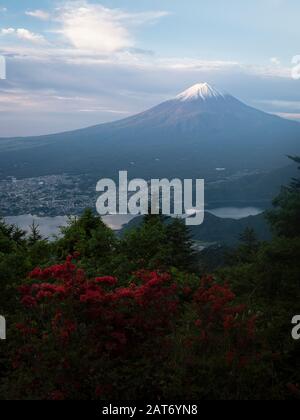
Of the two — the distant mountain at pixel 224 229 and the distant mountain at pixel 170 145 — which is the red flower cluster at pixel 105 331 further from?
the distant mountain at pixel 170 145

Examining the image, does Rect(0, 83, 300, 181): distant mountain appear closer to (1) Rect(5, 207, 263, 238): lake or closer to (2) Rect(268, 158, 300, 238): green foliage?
(1) Rect(5, 207, 263, 238): lake

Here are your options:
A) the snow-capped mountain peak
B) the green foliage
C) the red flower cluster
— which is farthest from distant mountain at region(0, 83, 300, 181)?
the red flower cluster

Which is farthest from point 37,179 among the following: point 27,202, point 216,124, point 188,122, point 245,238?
point 216,124

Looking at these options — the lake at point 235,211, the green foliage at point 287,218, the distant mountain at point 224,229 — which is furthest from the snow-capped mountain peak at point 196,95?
the green foliage at point 287,218
